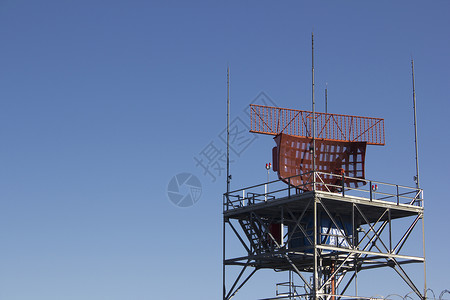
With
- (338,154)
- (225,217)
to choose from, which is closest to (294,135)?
(338,154)

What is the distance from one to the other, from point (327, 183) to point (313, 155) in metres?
4.06

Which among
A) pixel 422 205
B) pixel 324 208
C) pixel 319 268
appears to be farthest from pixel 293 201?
pixel 422 205

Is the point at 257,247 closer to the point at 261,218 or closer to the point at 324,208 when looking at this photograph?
the point at 261,218

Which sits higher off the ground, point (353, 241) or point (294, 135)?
point (294, 135)

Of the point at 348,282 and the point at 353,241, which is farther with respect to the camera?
the point at 348,282

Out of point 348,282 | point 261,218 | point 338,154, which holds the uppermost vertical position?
point 338,154

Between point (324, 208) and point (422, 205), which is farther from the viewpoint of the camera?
point (422, 205)

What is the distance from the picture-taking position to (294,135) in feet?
200

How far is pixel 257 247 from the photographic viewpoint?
6116cm

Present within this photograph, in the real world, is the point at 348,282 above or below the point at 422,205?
below

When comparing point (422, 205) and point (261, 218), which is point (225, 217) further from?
point (422, 205)

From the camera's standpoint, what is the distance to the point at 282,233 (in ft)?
195

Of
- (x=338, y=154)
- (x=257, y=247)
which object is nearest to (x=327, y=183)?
(x=338, y=154)

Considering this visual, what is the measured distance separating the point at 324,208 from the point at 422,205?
8.87 meters
